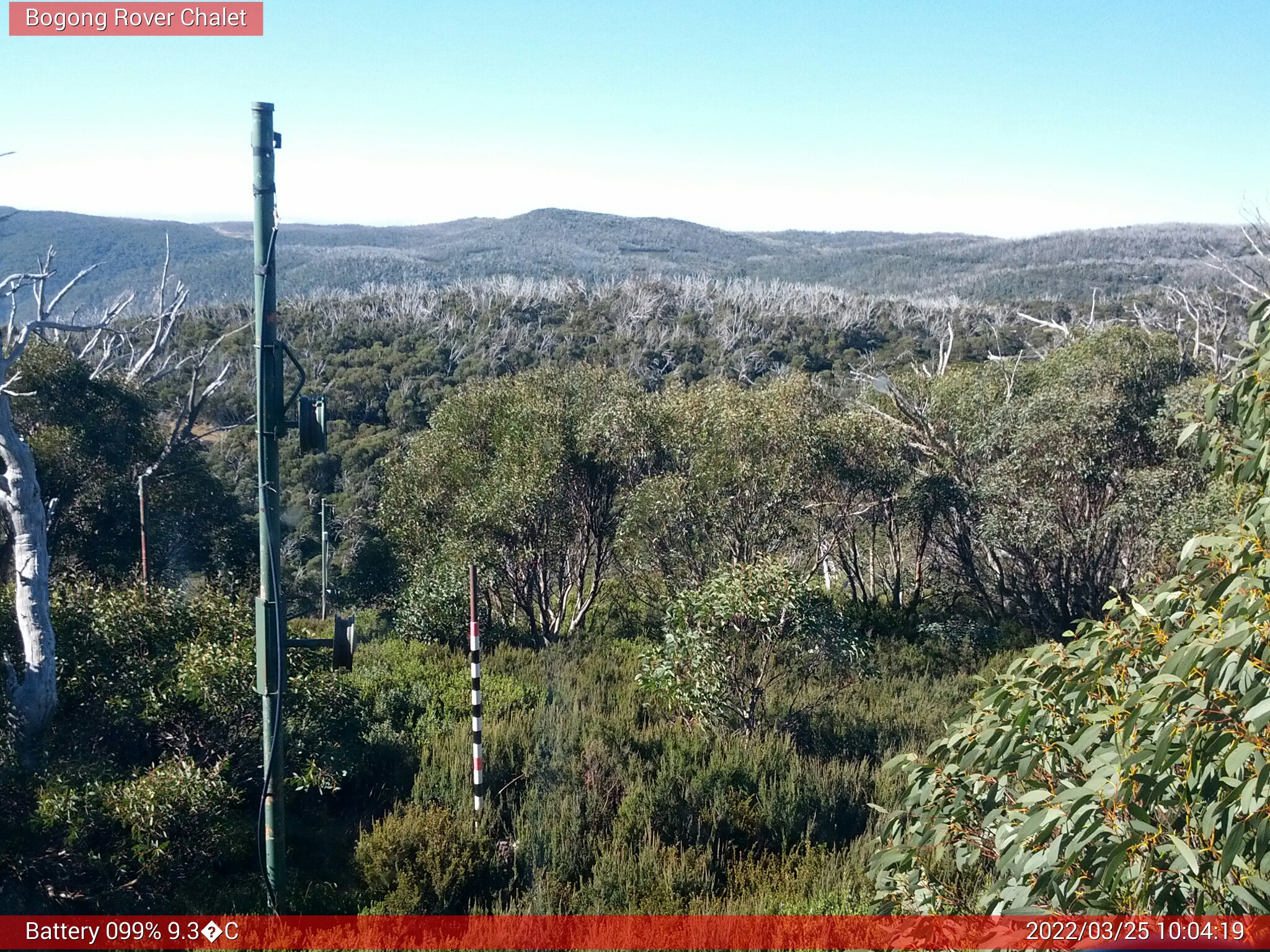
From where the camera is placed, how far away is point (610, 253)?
4149 inches

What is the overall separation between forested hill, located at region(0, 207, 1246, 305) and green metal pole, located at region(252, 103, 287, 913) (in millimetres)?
54424

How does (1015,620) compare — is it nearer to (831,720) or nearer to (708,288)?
(831,720)

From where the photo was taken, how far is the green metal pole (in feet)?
16.6

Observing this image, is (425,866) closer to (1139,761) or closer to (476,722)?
(476,722)

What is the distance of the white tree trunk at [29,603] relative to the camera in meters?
6.61

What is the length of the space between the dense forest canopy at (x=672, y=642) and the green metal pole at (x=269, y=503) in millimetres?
1193

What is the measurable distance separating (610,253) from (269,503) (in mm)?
102903

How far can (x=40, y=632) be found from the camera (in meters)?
6.63

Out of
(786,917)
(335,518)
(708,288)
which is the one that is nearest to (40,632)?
(786,917)

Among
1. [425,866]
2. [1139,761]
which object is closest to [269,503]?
[425,866]

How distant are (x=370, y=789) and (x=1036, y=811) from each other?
20.3ft

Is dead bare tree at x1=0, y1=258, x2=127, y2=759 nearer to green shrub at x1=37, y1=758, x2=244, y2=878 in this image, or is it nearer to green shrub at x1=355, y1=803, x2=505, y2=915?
green shrub at x1=37, y1=758, x2=244, y2=878

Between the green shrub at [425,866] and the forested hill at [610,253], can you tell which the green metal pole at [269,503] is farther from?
the forested hill at [610,253]

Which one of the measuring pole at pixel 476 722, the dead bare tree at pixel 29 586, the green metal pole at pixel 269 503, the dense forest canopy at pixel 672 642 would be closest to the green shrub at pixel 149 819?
the dense forest canopy at pixel 672 642
